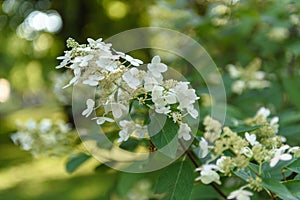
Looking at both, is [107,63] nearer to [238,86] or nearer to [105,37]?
[238,86]

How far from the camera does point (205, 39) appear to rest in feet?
7.27

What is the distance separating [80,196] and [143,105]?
3.25m

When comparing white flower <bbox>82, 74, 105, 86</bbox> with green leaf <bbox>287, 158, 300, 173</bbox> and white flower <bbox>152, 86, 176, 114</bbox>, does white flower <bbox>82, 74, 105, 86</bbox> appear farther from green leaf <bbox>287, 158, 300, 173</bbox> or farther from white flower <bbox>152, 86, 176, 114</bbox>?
green leaf <bbox>287, 158, 300, 173</bbox>

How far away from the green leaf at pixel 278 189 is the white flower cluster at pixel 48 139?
0.86 metres

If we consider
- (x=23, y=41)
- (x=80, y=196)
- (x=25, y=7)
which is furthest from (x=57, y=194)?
(x=25, y=7)

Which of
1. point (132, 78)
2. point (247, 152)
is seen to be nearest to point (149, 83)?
point (132, 78)

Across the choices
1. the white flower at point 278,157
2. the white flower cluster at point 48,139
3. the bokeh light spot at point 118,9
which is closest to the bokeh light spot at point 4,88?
the bokeh light spot at point 118,9

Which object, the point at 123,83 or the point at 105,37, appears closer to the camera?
the point at 123,83

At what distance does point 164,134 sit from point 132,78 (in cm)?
11

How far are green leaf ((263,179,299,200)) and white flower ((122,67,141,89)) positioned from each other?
26 cm

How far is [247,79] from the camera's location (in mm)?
1931

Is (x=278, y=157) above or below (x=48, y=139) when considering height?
below

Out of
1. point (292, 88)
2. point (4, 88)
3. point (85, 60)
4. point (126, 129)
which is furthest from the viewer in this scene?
point (4, 88)

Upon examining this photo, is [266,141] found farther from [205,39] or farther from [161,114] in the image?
[205,39]
